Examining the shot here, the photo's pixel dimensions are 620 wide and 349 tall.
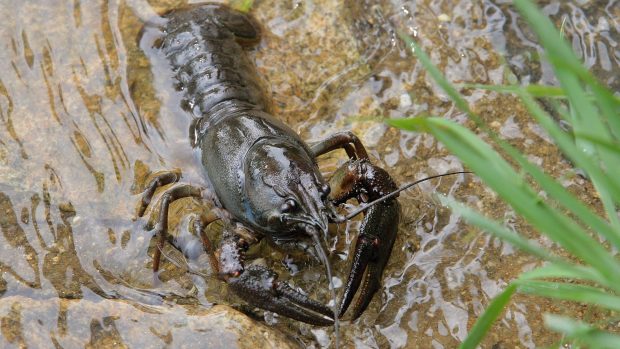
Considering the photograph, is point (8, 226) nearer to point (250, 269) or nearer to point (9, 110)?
point (9, 110)

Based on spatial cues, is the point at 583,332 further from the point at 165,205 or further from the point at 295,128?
the point at 295,128

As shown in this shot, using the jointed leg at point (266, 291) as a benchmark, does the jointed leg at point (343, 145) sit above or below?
above

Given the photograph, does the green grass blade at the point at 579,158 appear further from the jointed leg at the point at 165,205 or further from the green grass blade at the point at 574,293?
the jointed leg at the point at 165,205

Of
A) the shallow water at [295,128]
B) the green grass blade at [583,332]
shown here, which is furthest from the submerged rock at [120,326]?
the green grass blade at [583,332]

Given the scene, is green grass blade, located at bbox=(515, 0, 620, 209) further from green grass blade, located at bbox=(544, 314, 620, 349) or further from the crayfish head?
the crayfish head

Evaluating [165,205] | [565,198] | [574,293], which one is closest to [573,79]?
[565,198]

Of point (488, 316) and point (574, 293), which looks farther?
point (488, 316)

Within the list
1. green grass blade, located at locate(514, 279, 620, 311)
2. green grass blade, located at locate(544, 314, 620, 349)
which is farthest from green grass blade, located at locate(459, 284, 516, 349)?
green grass blade, located at locate(544, 314, 620, 349)
